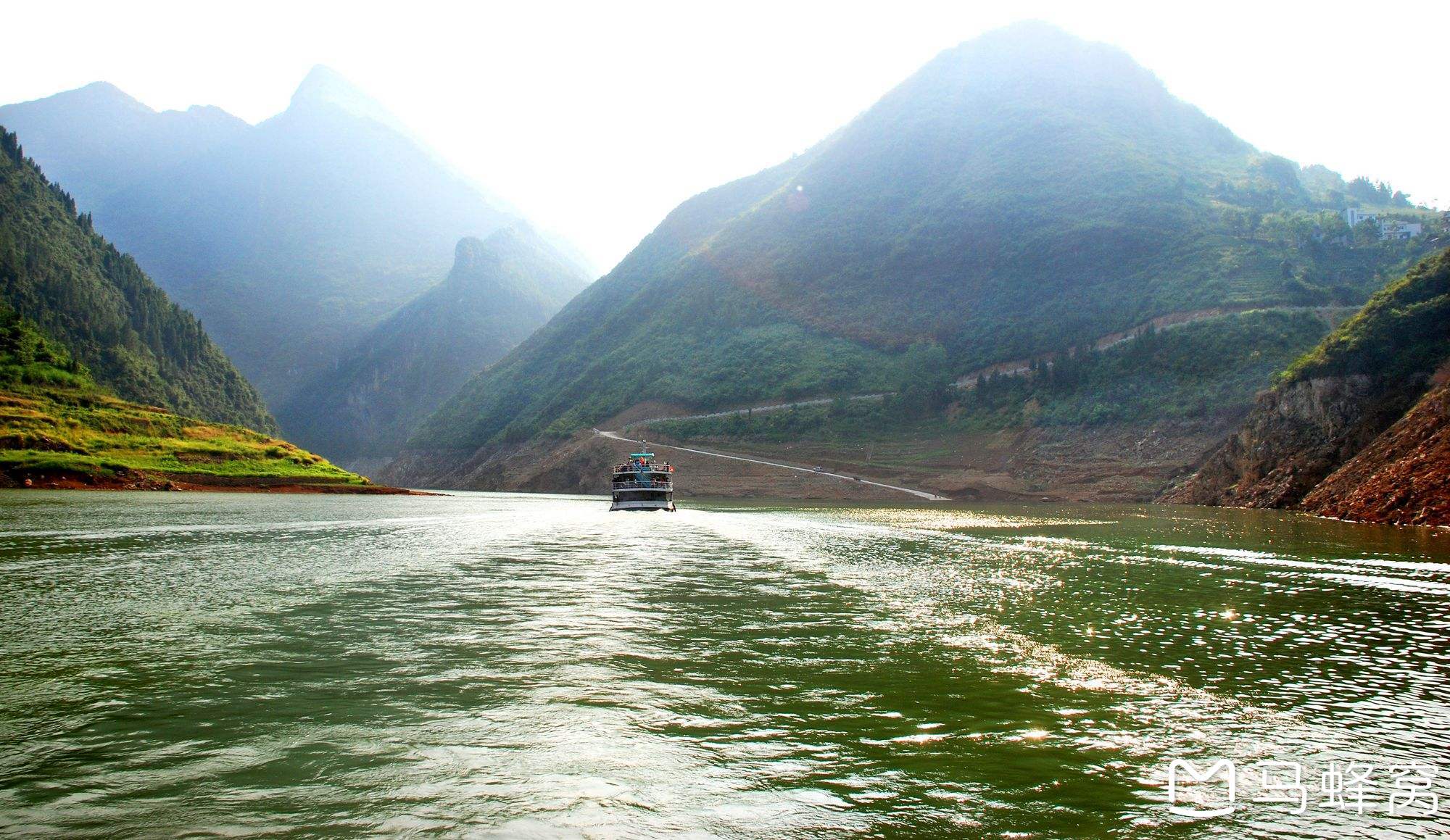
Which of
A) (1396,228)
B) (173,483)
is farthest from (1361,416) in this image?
(1396,228)

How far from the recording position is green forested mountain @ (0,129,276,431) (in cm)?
13525

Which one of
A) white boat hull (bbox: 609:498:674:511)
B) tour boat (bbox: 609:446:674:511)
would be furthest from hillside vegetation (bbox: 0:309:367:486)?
white boat hull (bbox: 609:498:674:511)

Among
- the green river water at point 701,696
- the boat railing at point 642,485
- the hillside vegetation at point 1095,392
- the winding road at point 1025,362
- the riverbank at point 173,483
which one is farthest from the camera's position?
the winding road at point 1025,362

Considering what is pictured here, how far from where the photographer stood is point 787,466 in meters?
138

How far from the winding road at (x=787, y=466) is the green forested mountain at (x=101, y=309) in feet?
247

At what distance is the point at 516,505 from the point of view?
3718 inches

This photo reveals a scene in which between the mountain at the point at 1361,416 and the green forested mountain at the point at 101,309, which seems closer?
the mountain at the point at 1361,416

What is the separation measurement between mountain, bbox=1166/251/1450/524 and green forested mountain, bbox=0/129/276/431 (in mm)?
154945

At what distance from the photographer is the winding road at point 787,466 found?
393ft

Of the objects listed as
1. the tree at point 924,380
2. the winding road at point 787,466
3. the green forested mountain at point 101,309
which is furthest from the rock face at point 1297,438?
the green forested mountain at point 101,309

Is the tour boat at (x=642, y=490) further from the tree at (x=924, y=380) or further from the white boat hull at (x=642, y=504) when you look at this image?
the tree at (x=924, y=380)

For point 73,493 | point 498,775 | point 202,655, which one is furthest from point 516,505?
point 498,775

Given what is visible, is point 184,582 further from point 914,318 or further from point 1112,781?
point 914,318

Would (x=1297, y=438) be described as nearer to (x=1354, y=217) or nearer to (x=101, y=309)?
(x=1354, y=217)
